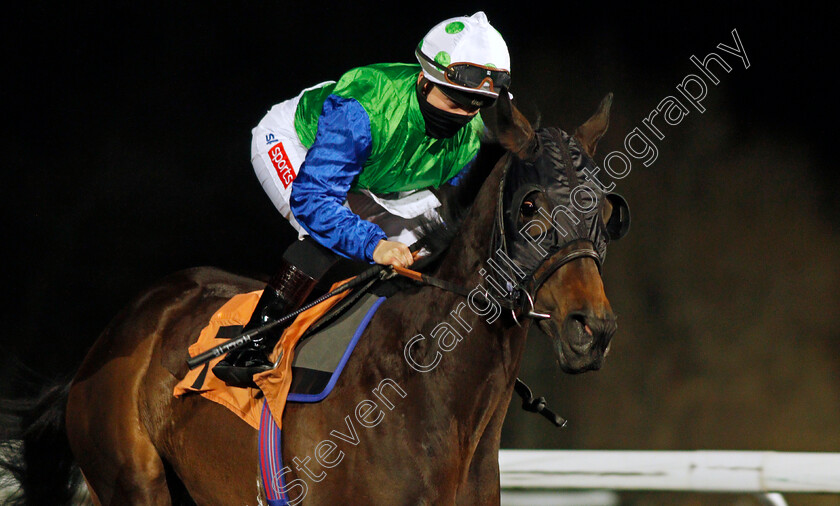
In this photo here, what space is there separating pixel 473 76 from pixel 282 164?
2.45 ft

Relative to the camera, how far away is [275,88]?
3.75 m

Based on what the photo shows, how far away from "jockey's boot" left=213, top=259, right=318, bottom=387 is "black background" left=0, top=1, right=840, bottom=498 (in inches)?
59.0

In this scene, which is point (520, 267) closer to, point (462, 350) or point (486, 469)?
point (462, 350)

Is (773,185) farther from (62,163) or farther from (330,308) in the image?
(62,163)

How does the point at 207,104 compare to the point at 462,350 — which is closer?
the point at 462,350

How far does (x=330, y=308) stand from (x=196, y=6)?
225 centimetres

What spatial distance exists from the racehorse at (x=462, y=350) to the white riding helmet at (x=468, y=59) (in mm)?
225

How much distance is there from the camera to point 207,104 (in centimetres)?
371

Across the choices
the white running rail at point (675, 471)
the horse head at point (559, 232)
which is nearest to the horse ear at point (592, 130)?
the horse head at point (559, 232)

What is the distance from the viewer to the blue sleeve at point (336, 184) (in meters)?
1.91

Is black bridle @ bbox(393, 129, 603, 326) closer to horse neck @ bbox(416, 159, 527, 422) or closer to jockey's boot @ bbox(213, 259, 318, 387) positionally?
horse neck @ bbox(416, 159, 527, 422)

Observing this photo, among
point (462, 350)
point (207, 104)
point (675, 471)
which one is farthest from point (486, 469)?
point (207, 104)

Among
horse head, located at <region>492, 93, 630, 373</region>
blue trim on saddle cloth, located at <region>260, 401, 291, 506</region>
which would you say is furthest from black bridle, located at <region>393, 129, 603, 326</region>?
blue trim on saddle cloth, located at <region>260, 401, 291, 506</region>

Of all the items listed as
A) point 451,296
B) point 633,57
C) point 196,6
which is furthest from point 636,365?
point 196,6
